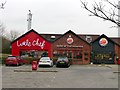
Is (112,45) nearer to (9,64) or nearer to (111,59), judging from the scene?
(111,59)

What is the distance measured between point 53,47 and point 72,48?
319 cm

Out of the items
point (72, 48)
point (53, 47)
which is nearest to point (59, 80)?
point (53, 47)

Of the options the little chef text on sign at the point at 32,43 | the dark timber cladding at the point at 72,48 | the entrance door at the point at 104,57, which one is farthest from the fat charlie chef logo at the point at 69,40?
the entrance door at the point at 104,57

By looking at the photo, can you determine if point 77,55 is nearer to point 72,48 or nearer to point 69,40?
point 72,48

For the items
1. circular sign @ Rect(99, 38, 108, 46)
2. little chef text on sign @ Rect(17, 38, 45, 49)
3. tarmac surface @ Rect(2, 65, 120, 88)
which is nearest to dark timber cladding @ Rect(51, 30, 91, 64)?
little chef text on sign @ Rect(17, 38, 45, 49)

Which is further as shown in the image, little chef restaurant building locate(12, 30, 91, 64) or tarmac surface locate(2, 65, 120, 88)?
little chef restaurant building locate(12, 30, 91, 64)

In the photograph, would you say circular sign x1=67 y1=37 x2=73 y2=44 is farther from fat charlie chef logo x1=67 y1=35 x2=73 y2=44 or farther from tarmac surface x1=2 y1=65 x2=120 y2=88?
tarmac surface x1=2 y1=65 x2=120 y2=88

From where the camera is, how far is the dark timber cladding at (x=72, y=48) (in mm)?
52344

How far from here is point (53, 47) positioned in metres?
52.4

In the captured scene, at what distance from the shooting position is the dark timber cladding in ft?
172

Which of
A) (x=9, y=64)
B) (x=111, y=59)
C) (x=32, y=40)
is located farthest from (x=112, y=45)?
(x=9, y=64)

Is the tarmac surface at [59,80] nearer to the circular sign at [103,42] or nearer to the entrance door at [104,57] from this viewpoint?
the entrance door at [104,57]

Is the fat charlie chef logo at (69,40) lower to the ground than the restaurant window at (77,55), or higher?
higher

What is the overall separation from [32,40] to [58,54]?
4.88 meters
